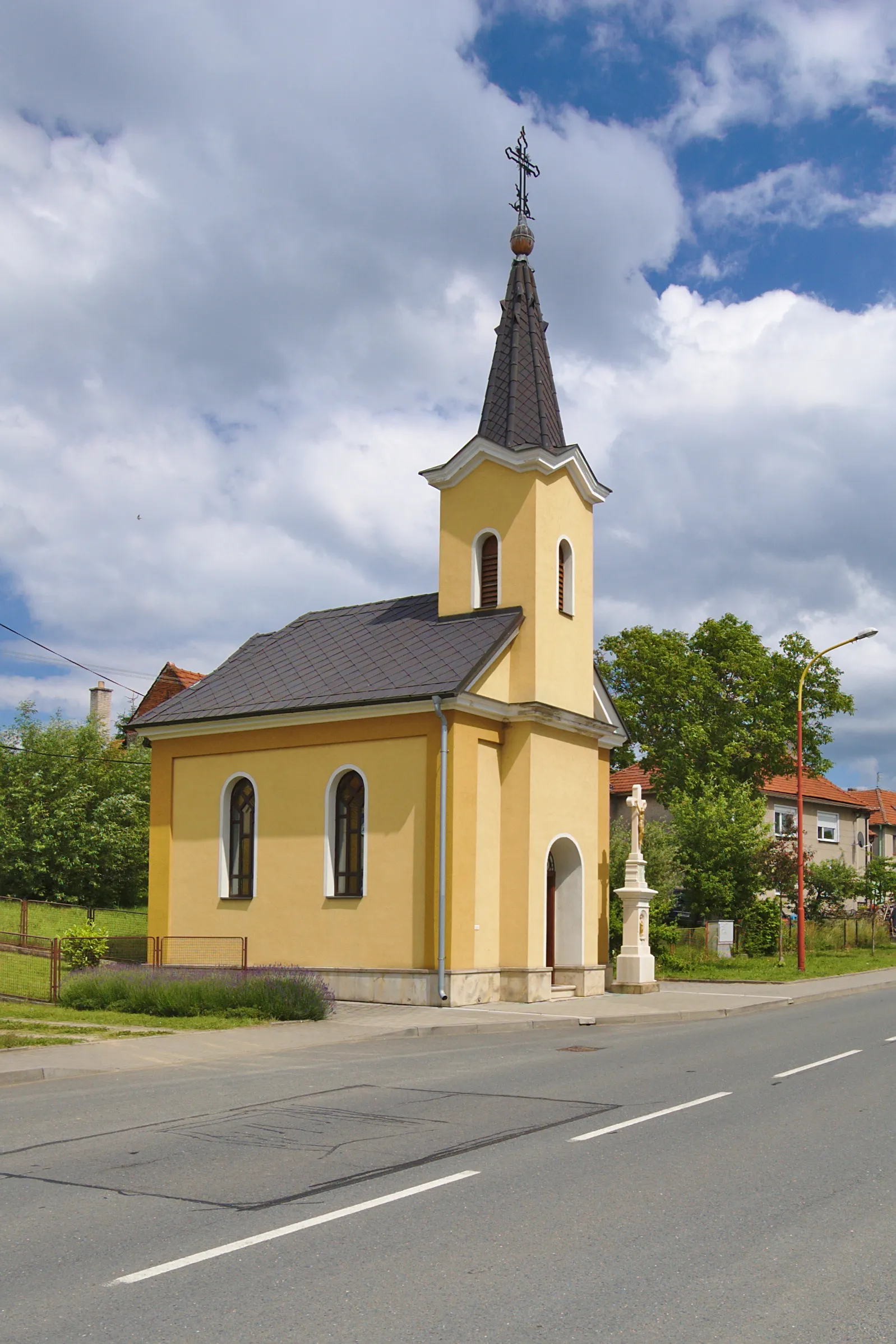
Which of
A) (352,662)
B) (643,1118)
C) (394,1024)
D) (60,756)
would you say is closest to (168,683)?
(60,756)

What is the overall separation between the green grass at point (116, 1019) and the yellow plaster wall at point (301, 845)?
4.43 m

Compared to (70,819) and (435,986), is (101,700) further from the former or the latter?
(435,986)

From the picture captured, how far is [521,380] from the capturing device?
25.3 meters

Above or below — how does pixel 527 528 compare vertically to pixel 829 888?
above

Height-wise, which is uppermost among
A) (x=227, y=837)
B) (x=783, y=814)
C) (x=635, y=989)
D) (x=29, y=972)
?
(x=783, y=814)

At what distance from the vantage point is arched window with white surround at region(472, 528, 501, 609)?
24.0 meters

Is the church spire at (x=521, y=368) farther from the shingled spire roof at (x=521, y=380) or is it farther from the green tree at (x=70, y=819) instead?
the green tree at (x=70, y=819)

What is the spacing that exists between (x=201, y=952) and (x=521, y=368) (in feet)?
44.8

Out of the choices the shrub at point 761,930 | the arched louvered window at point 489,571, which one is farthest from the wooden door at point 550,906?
the shrub at point 761,930

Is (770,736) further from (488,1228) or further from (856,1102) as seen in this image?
(488,1228)

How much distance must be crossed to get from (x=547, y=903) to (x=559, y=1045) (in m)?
9.17

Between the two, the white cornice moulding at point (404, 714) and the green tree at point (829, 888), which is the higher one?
the white cornice moulding at point (404, 714)

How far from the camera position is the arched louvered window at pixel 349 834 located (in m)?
22.2

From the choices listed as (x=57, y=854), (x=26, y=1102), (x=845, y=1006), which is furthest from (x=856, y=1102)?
(x=57, y=854)
